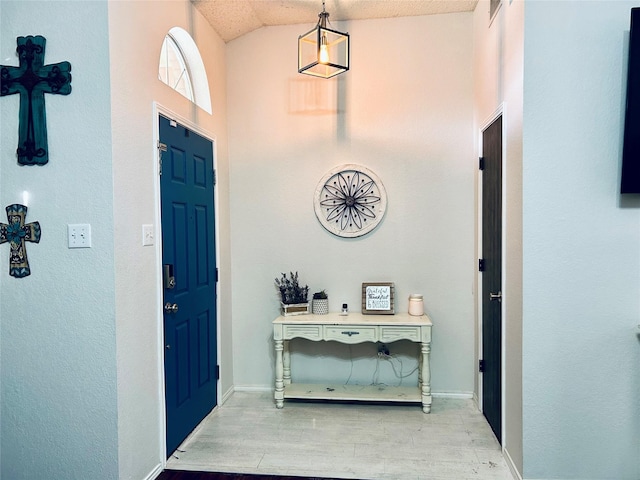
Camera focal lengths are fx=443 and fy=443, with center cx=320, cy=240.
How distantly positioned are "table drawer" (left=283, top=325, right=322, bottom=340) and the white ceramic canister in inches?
27.9

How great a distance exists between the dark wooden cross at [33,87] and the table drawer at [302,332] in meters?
1.86

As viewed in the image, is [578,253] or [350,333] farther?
[350,333]

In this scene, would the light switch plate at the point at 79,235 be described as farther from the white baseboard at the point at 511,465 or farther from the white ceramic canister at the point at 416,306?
the white baseboard at the point at 511,465

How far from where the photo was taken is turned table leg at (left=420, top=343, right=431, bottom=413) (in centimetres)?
310

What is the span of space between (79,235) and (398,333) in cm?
209

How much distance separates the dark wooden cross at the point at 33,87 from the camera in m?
2.05

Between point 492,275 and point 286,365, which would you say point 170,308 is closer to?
point 286,365

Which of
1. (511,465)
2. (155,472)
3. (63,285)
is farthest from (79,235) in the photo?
(511,465)

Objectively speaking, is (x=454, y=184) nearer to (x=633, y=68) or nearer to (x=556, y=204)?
(x=556, y=204)

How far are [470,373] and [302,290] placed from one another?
4.72ft

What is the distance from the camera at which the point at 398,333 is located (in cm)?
312

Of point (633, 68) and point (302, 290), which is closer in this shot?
point (633, 68)

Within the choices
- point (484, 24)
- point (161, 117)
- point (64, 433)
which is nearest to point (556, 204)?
point (484, 24)

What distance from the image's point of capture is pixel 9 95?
2088 millimetres
